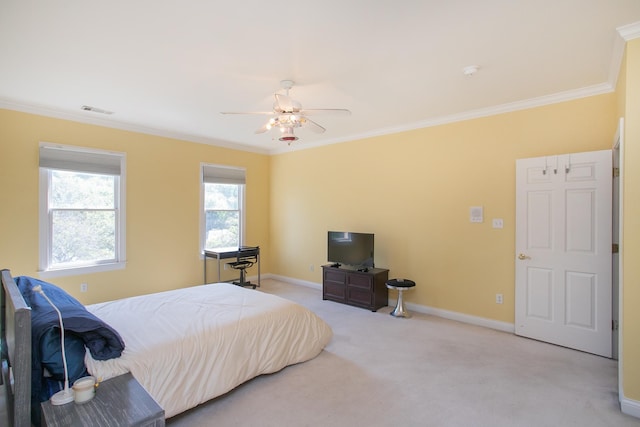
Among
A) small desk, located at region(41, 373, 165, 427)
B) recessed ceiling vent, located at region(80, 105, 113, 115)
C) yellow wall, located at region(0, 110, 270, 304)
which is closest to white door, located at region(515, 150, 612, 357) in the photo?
small desk, located at region(41, 373, 165, 427)

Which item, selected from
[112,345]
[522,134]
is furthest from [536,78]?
[112,345]

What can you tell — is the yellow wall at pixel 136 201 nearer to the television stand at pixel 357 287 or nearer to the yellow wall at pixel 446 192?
the yellow wall at pixel 446 192

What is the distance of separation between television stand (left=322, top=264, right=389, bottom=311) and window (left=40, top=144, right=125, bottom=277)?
305 cm

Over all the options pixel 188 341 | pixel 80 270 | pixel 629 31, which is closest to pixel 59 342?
pixel 188 341

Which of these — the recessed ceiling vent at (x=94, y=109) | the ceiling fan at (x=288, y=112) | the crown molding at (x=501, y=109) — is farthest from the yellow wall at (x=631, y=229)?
the recessed ceiling vent at (x=94, y=109)

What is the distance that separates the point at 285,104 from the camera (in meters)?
2.86

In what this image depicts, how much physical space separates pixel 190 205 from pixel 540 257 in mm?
4951

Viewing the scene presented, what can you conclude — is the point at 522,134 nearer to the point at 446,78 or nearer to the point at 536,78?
the point at 536,78

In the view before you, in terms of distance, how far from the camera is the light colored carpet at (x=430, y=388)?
2203 millimetres

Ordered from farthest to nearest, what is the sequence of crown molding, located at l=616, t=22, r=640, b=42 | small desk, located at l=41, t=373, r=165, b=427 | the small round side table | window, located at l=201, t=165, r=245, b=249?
window, located at l=201, t=165, r=245, b=249
the small round side table
crown molding, located at l=616, t=22, r=640, b=42
small desk, located at l=41, t=373, r=165, b=427

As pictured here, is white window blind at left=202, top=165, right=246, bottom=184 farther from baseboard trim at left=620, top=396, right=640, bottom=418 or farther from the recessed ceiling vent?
baseboard trim at left=620, top=396, right=640, bottom=418

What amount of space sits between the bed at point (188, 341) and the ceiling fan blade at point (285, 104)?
181 centimetres

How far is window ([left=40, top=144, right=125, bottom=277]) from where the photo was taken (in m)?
3.98

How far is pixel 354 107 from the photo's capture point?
12.5ft
